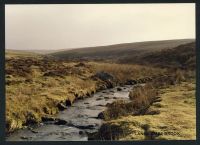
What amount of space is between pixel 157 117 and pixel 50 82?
4.14 m

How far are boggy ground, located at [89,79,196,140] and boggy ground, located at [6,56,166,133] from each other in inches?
33.8

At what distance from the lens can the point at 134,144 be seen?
44.3ft

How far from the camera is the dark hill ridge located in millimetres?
16312

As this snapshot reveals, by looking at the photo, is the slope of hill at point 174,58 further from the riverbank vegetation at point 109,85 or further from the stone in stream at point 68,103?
the stone in stream at point 68,103

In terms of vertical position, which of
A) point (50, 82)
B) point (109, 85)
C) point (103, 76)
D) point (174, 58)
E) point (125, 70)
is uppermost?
point (174, 58)

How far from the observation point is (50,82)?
55.1ft

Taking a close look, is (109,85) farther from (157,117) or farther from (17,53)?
(17,53)

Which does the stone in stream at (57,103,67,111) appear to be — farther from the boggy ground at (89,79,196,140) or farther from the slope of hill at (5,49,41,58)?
the slope of hill at (5,49,41,58)

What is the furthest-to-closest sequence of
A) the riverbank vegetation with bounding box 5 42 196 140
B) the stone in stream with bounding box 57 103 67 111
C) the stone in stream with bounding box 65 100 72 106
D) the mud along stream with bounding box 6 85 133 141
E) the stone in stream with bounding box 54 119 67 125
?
the stone in stream with bounding box 65 100 72 106 → the stone in stream with bounding box 57 103 67 111 → the stone in stream with bounding box 54 119 67 125 → the riverbank vegetation with bounding box 5 42 196 140 → the mud along stream with bounding box 6 85 133 141

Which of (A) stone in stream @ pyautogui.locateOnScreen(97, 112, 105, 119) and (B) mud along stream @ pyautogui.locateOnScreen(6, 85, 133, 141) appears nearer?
(B) mud along stream @ pyautogui.locateOnScreen(6, 85, 133, 141)

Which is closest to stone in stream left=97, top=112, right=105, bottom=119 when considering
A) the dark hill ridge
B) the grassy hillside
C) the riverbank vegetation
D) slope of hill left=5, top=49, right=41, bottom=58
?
the riverbank vegetation

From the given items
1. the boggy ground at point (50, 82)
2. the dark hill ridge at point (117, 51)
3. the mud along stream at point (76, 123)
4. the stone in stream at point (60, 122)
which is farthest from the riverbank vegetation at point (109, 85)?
the stone in stream at point (60, 122)

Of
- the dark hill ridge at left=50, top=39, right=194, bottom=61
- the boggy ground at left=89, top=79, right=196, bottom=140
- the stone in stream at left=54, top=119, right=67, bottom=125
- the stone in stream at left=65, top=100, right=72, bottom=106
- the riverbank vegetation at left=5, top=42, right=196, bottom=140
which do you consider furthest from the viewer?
the stone in stream at left=65, top=100, right=72, bottom=106

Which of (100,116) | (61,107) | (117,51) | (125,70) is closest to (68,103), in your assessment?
(61,107)
